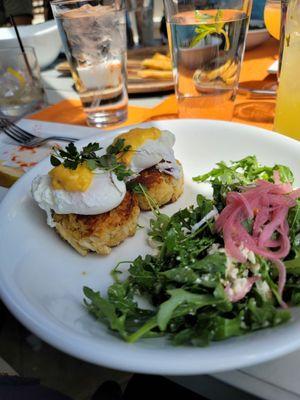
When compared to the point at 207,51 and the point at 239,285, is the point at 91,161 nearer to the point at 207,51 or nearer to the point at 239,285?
the point at 239,285

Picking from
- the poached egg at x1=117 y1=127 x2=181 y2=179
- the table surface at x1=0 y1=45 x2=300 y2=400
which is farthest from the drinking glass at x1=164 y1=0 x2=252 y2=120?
the table surface at x1=0 y1=45 x2=300 y2=400

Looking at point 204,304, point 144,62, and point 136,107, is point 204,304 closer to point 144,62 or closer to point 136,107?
point 136,107

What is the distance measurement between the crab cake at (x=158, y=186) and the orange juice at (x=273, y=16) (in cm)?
90

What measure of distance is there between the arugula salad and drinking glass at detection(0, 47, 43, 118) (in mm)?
1170

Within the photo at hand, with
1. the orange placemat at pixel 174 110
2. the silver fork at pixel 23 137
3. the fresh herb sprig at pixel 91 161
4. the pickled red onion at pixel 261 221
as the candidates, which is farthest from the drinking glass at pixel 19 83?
the pickled red onion at pixel 261 221

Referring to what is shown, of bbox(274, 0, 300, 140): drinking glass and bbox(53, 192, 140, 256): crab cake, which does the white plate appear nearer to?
bbox(53, 192, 140, 256): crab cake

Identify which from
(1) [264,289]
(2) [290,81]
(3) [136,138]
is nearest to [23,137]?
(3) [136,138]

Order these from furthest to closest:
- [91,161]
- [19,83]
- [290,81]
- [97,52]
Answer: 1. [19,83]
2. [97,52]
3. [290,81]
4. [91,161]

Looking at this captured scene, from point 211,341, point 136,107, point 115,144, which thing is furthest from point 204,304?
point 136,107

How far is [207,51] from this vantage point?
1.27 m

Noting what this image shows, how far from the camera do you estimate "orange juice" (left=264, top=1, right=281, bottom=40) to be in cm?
142

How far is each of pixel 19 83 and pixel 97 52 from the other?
1.88ft

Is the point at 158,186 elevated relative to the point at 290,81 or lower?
lower

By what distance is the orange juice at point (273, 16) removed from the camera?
1416mm
